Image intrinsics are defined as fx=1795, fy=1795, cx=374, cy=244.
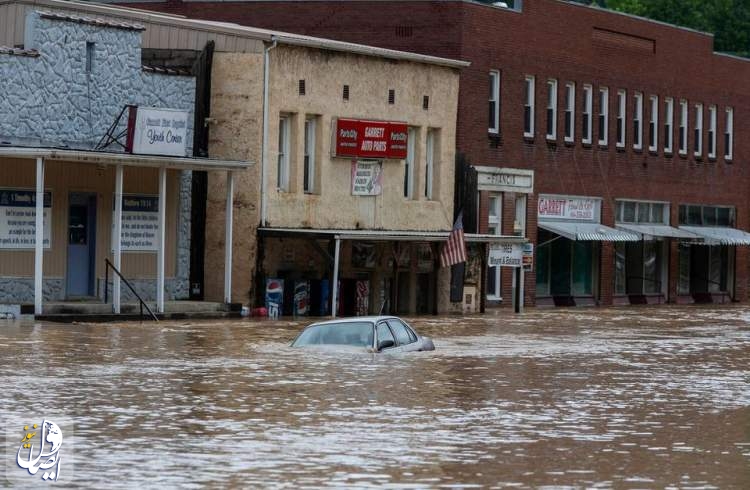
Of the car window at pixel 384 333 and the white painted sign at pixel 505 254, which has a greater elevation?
the white painted sign at pixel 505 254

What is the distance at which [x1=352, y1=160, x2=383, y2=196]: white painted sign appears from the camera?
155 feet

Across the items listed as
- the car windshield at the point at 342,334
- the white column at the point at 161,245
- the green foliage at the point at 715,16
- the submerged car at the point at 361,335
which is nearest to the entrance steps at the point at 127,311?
the white column at the point at 161,245

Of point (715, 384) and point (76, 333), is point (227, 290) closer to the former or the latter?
point (76, 333)

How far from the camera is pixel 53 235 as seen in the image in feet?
133

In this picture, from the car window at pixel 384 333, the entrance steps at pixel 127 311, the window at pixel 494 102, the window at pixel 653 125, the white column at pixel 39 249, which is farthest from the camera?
the window at pixel 653 125

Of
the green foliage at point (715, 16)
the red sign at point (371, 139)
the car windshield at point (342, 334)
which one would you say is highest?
the green foliage at point (715, 16)

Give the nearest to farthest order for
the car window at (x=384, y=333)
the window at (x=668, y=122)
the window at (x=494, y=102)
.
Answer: the car window at (x=384, y=333)
the window at (x=494, y=102)
the window at (x=668, y=122)

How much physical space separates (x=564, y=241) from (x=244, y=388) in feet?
125

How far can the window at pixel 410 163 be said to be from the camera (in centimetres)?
4953

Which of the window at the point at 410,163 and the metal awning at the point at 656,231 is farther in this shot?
the metal awning at the point at 656,231

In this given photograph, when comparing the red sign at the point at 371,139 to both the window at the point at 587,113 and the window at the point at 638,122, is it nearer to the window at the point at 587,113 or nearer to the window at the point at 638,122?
the window at the point at 587,113

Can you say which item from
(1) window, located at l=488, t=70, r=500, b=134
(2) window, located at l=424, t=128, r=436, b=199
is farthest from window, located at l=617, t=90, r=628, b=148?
(2) window, located at l=424, t=128, r=436, b=199

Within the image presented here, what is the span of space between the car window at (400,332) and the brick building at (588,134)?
21537 millimetres

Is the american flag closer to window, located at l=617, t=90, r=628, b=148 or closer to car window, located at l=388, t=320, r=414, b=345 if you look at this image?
car window, located at l=388, t=320, r=414, b=345
